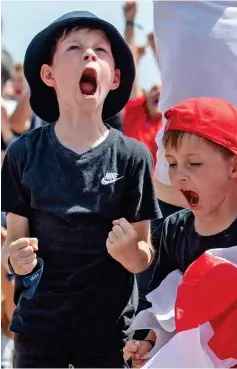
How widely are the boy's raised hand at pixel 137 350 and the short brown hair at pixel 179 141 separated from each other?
576 millimetres

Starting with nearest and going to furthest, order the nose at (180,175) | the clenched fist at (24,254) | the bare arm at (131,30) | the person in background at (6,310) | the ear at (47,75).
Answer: the nose at (180,175) < the clenched fist at (24,254) < the ear at (47,75) < the person in background at (6,310) < the bare arm at (131,30)

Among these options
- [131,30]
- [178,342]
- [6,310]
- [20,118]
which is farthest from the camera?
[131,30]

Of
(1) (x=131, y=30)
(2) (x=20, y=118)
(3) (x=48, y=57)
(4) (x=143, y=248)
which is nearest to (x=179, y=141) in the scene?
(4) (x=143, y=248)

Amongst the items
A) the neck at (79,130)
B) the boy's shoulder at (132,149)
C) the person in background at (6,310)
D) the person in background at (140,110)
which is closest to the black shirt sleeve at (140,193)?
the boy's shoulder at (132,149)

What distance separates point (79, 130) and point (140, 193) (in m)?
0.28

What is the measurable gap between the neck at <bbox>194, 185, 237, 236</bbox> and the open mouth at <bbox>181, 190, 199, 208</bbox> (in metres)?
0.05

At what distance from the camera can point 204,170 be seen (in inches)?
78.0

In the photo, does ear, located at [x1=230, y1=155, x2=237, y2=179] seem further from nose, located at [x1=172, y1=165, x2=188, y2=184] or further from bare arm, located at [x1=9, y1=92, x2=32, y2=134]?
bare arm, located at [x1=9, y1=92, x2=32, y2=134]

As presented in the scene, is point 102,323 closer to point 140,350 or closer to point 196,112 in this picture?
point 140,350

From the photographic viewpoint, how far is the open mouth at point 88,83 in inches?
87.0

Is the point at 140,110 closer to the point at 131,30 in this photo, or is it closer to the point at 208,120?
the point at 131,30

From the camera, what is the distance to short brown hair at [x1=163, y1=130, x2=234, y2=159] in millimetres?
2002

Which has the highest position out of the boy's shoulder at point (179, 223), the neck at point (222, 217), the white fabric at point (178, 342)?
the neck at point (222, 217)

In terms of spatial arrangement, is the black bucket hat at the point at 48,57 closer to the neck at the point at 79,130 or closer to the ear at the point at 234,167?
the neck at the point at 79,130
